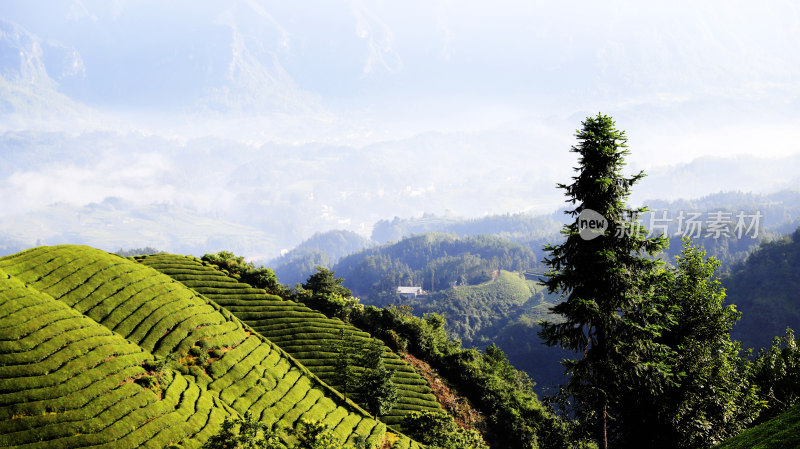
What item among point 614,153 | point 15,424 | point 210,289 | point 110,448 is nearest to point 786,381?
point 614,153

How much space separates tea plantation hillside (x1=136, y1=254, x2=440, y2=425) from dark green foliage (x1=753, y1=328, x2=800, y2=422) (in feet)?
122

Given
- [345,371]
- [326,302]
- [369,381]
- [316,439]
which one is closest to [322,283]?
[326,302]

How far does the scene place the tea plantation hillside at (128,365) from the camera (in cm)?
3575

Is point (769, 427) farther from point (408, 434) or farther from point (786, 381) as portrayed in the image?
point (408, 434)

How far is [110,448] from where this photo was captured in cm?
3412

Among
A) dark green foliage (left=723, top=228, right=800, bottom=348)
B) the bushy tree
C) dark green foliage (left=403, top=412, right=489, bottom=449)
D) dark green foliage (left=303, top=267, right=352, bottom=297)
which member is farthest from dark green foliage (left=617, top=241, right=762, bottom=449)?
dark green foliage (left=723, top=228, right=800, bottom=348)

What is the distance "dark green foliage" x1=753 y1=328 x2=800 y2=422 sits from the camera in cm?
3083

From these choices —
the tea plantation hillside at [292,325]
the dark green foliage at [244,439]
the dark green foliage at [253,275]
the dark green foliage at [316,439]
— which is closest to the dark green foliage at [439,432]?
the tea plantation hillside at [292,325]

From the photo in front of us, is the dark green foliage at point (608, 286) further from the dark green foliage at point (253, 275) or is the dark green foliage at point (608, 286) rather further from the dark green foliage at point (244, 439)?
the dark green foliage at point (253, 275)

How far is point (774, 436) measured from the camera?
1959 cm

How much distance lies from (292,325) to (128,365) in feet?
85.5

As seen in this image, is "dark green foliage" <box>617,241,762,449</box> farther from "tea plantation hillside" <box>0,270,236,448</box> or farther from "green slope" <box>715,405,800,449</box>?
"tea plantation hillside" <box>0,270,236,448</box>

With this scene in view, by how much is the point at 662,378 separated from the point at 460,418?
42.7m

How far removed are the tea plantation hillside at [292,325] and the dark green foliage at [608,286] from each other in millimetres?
37477
